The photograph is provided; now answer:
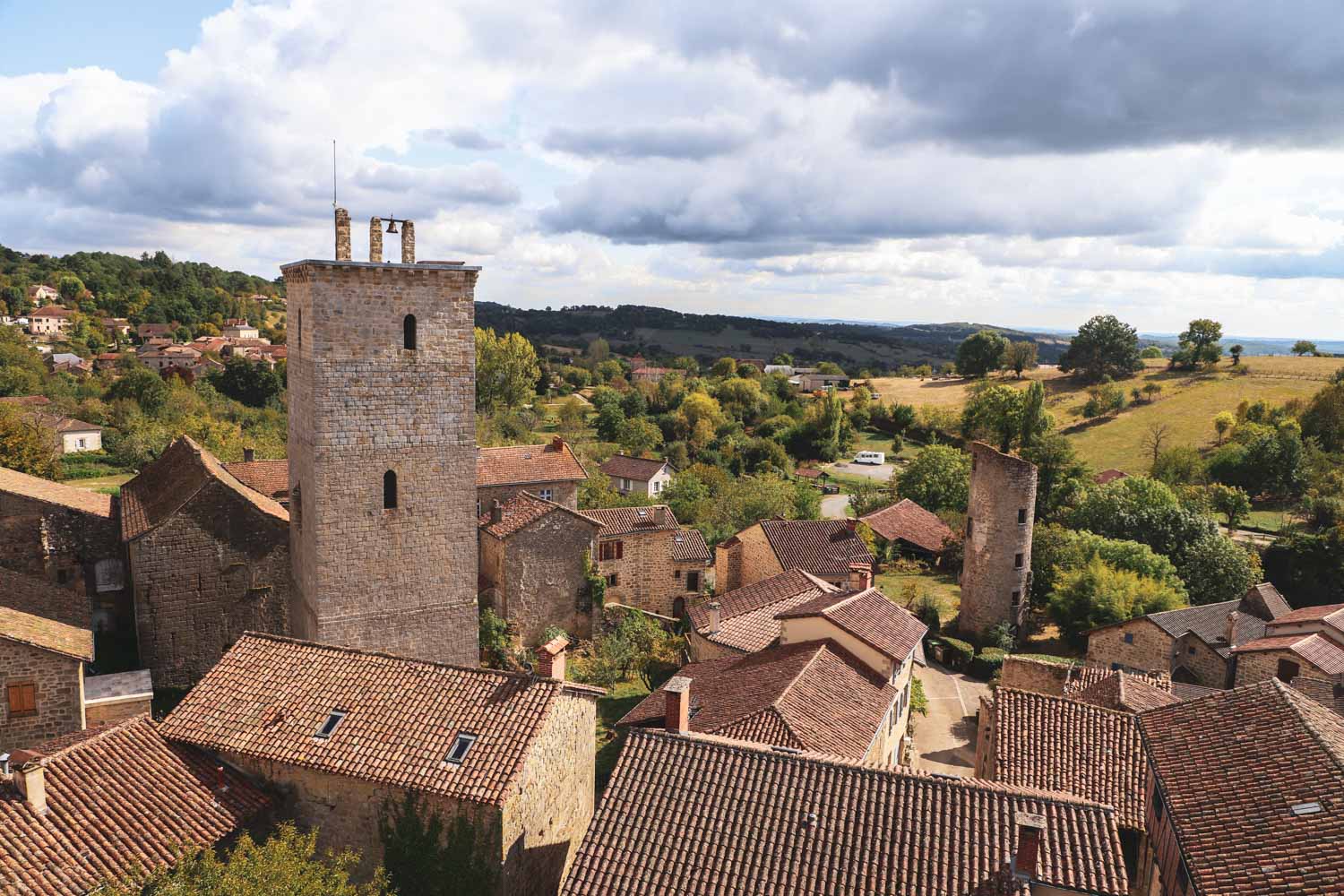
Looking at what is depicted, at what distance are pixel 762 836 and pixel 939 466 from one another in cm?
5262

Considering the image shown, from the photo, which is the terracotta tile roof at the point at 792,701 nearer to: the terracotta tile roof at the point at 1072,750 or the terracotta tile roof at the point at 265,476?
the terracotta tile roof at the point at 1072,750

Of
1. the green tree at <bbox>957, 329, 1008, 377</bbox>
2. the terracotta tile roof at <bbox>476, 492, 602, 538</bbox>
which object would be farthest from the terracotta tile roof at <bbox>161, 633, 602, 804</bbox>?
the green tree at <bbox>957, 329, 1008, 377</bbox>

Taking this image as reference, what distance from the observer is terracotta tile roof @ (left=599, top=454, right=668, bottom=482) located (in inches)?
2491

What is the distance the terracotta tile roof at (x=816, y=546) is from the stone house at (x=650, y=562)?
12.6ft

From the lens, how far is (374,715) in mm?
15555

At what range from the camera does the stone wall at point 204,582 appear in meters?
25.2

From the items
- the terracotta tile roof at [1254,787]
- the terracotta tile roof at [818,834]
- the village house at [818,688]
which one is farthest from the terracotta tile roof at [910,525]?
the terracotta tile roof at [818,834]

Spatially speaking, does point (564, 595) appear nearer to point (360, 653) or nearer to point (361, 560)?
point (361, 560)

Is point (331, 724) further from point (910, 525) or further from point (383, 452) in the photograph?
point (910, 525)

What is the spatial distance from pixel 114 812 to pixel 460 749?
5648mm

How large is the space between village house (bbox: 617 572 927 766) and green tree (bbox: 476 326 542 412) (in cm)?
5516

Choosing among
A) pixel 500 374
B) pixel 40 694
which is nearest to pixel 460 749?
pixel 40 694

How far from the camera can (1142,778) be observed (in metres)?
18.7

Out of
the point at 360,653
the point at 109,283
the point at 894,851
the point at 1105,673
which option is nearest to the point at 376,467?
the point at 360,653
